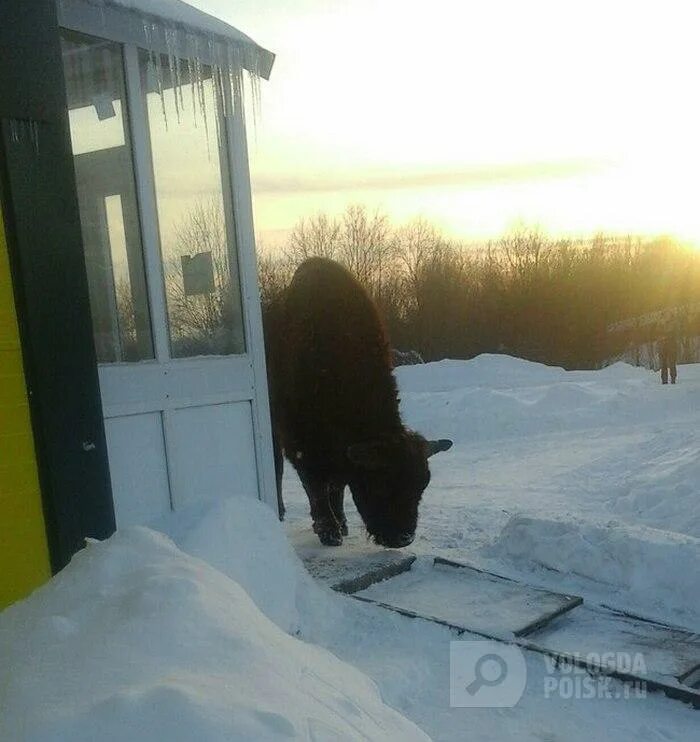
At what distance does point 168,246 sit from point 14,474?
5.02ft

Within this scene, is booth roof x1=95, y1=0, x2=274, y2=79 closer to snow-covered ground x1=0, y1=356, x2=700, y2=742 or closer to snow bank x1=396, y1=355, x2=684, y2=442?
snow-covered ground x1=0, y1=356, x2=700, y2=742

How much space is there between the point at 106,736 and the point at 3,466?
6.14ft

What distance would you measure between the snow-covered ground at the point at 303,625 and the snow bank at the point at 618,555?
0.01 meters

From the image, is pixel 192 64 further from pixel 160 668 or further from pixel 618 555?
pixel 618 555

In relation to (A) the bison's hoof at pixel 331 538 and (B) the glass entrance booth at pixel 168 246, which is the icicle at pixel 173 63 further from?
(A) the bison's hoof at pixel 331 538

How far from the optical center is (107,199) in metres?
3.77

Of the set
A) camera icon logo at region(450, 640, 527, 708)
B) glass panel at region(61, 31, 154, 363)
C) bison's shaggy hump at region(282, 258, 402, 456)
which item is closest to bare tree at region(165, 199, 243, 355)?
glass panel at region(61, 31, 154, 363)

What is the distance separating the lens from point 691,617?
4055 millimetres

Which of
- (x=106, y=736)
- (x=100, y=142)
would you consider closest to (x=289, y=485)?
(x=100, y=142)

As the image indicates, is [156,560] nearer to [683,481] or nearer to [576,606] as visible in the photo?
[576,606]

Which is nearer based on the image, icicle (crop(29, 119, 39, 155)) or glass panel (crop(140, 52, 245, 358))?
icicle (crop(29, 119, 39, 155))

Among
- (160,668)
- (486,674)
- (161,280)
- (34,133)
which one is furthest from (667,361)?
(160,668)

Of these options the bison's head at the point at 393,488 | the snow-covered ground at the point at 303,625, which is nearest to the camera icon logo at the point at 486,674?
the snow-covered ground at the point at 303,625

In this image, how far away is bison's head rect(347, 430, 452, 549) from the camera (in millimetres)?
4926
